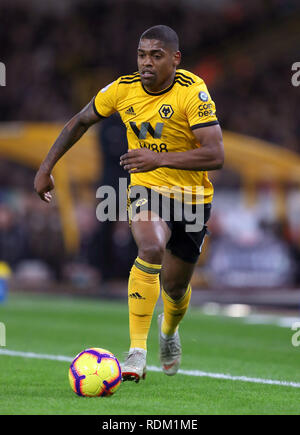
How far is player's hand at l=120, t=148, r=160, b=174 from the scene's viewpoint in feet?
19.3

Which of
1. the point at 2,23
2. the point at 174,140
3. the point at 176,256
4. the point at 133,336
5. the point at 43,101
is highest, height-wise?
the point at 2,23

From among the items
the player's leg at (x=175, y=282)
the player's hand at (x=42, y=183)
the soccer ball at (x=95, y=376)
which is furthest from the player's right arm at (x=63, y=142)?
the soccer ball at (x=95, y=376)

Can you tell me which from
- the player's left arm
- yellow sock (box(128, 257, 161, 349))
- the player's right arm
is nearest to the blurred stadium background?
the player's right arm

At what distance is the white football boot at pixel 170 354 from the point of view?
663cm

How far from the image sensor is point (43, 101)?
26797 mm

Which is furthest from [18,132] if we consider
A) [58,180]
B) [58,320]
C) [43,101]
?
[43,101]

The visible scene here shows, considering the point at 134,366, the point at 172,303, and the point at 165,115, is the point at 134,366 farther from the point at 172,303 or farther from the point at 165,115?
the point at 165,115

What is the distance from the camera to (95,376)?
218 inches

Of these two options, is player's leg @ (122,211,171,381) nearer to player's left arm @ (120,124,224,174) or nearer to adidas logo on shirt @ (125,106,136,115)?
player's left arm @ (120,124,224,174)

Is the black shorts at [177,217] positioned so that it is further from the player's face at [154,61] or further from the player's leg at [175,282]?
the player's face at [154,61]

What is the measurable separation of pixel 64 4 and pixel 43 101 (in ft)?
16.0

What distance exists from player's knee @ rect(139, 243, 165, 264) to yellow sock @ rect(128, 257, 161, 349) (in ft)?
0.11

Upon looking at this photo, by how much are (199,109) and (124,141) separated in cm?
1042

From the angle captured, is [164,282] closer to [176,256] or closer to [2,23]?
[176,256]
